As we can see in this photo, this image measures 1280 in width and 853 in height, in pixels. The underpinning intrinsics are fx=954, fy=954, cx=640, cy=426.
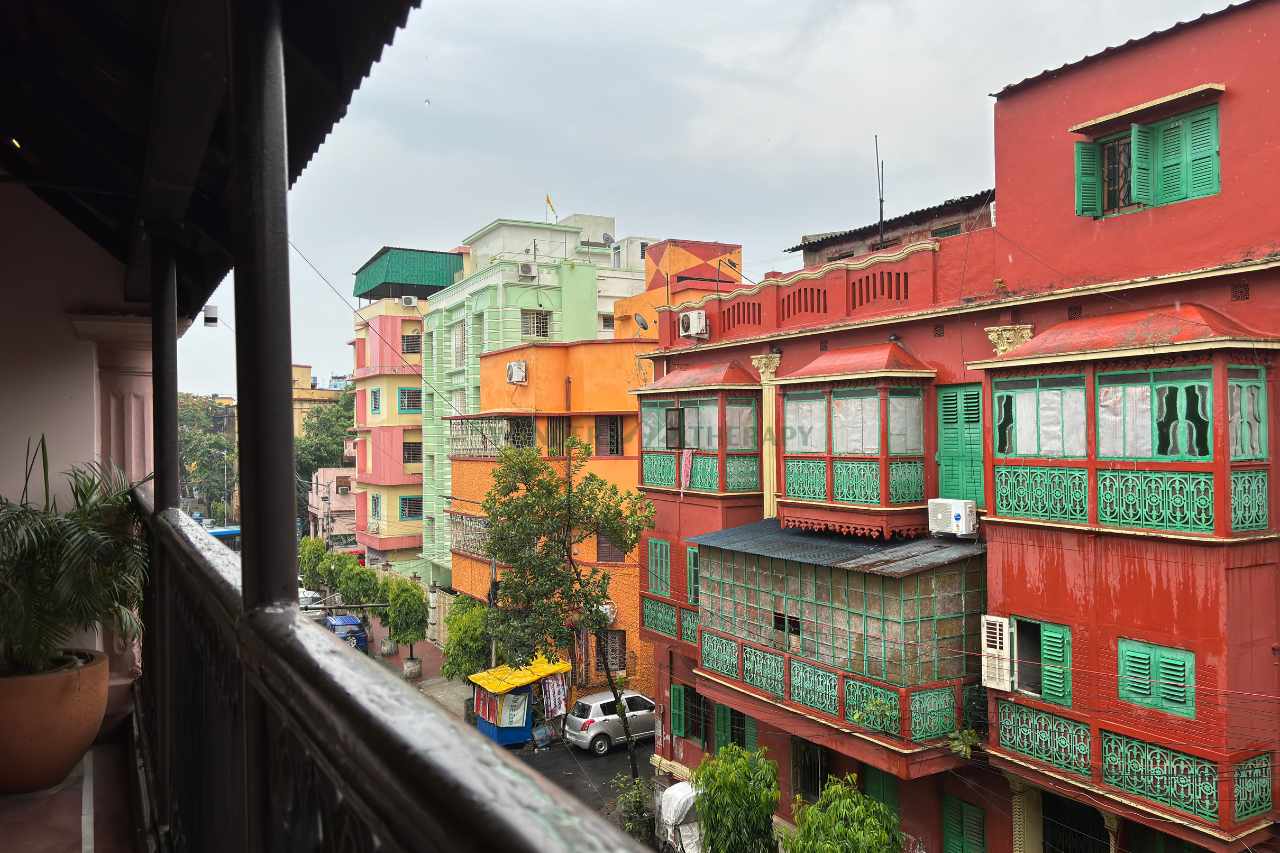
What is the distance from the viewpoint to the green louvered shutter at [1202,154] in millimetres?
7691

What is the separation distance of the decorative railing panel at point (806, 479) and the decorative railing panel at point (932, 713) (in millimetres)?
2459

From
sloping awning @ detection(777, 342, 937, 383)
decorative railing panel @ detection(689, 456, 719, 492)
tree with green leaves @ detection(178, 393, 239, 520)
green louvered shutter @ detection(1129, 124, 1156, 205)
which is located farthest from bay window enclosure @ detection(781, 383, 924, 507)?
tree with green leaves @ detection(178, 393, 239, 520)

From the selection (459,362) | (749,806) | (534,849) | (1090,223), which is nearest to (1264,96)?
(1090,223)

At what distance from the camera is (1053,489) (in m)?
8.49

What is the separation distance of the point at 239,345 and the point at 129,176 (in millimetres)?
2735

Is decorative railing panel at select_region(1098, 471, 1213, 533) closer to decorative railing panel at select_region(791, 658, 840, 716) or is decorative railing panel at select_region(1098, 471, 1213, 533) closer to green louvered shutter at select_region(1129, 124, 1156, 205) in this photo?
green louvered shutter at select_region(1129, 124, 1156, 205)

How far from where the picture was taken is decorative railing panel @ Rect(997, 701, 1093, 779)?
823cm

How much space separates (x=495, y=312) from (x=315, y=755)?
21669 mm

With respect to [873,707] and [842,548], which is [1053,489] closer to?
[842,548]

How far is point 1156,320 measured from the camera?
7691 mm

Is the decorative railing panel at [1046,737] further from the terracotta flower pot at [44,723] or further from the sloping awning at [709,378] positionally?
the terracotta flower pot at [44,723]

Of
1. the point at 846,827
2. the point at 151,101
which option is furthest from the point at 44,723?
the point at 846,827

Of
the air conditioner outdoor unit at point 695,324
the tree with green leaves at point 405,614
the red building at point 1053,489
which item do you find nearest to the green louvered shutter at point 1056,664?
the red building at point 1053,489

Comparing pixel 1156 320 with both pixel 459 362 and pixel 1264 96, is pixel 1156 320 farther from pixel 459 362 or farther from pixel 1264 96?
pixel 459 362
